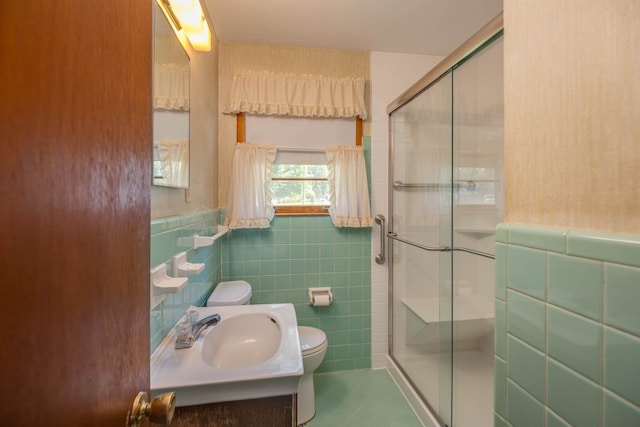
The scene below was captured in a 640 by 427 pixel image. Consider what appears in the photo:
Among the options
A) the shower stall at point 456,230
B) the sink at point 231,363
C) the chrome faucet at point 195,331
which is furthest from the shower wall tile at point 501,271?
the chrome faucet at point 195,331

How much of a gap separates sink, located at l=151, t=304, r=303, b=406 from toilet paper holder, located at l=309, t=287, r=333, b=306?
0.72 meters

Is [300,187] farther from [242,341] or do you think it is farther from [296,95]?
[242,341]

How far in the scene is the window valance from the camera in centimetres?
196

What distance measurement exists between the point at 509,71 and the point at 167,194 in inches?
48.3

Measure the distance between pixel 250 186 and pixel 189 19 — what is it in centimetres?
101

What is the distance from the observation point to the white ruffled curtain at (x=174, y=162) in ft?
3.34

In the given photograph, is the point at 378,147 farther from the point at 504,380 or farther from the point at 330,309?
the point at 504,380

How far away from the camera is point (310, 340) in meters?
1.68

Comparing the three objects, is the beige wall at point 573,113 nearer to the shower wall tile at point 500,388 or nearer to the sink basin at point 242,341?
the shower wall tile at point 500,388

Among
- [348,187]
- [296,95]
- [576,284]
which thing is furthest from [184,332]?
[296,95]

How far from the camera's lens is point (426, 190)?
1845 millimetres

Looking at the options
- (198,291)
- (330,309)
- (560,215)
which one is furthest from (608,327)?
(330,309)

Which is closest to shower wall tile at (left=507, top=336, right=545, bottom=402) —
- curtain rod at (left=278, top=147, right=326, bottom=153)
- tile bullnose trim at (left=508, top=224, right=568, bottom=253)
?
tile bullnose trim at (left=508, top=224, right=568, bottom=253)

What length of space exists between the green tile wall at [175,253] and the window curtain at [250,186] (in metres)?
0.21
